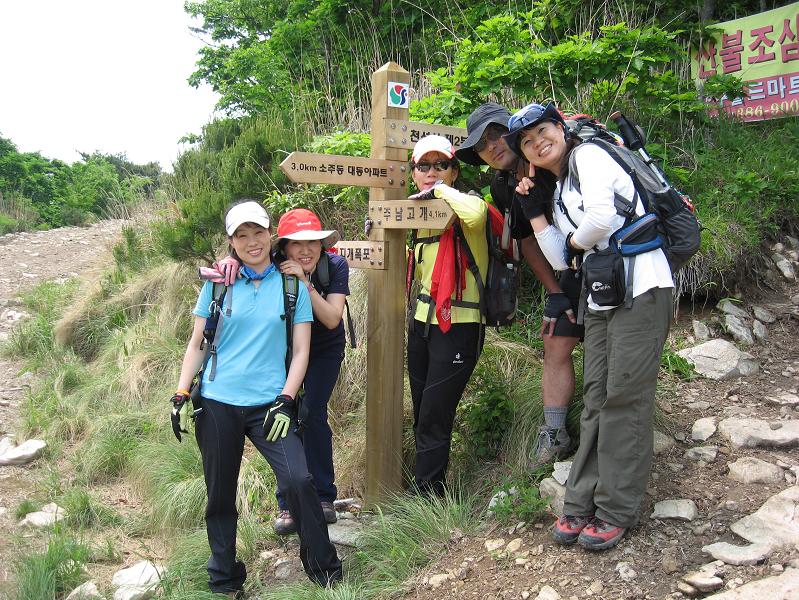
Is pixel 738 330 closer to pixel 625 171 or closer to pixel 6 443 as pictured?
pixel 625 171

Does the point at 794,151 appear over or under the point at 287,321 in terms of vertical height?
over

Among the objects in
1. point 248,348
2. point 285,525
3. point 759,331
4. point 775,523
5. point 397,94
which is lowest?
point 285,525

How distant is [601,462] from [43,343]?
26.0ft

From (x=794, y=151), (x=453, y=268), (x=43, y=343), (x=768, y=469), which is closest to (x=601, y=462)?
(x=768, y=469)

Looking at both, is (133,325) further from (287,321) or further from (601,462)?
(601,462)

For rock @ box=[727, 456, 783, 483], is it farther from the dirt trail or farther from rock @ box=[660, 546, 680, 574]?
the dirt trail

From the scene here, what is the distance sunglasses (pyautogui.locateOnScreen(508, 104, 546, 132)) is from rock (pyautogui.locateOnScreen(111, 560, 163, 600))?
3187 mm

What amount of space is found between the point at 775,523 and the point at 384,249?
2.41 metres

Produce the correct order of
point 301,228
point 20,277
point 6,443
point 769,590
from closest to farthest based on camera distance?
1. point 769,590
2. point 301,228
3. point 6,443
4. point 20,277

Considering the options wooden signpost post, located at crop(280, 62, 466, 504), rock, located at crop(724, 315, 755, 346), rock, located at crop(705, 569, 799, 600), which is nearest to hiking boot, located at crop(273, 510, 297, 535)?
wooden signpost post, located at crop(280, 62, 466, 504)

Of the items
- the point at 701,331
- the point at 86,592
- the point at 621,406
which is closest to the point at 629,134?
the point at 621,406

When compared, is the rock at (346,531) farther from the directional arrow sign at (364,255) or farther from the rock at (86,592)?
the directional arrow sign at (364,255)

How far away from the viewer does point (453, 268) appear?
3.73 m

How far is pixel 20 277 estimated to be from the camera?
12.0 m
